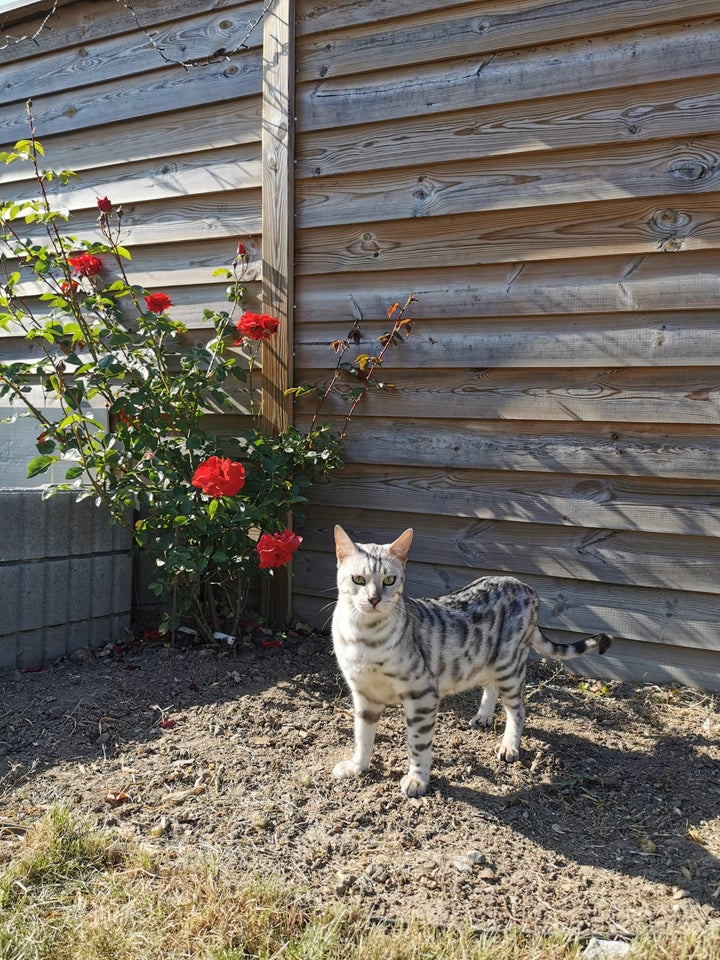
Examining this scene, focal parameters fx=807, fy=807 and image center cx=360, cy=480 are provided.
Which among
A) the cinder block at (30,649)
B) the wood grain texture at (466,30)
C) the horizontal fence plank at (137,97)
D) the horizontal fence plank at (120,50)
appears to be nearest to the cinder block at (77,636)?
the cinder block at (30,649)

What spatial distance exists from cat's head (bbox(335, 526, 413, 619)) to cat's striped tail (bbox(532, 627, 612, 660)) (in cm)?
78

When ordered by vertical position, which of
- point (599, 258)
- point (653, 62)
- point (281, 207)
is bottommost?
point (599, 258)

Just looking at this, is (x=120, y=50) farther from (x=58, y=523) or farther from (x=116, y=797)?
(x=116, y=797)

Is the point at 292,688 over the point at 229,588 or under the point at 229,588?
under

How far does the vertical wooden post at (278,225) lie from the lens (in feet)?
14.8

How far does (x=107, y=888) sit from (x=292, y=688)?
1546 millimetres

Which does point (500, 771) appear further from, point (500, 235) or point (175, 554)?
point (500, 235)

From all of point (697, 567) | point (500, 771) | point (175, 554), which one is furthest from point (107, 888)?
point (697, 567)

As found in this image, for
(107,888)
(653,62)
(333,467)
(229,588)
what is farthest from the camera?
(229,588)

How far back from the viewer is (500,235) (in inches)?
158

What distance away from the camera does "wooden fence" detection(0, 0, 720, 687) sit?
366 cm

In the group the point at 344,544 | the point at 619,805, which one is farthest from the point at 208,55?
the point at 619,805

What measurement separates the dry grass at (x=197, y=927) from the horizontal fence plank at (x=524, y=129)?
3.16 metres

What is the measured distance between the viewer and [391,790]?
294 cm
